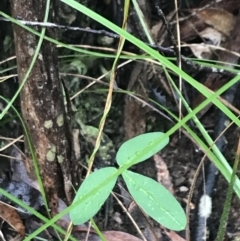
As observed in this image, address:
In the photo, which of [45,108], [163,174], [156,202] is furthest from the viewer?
[163,174]

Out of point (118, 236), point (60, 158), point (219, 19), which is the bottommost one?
point (118, 236)

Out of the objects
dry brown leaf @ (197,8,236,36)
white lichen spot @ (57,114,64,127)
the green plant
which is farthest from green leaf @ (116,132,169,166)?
dry brown leaf @ (197,8,236,36)

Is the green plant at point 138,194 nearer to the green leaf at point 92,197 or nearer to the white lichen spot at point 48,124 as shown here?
the green leaf at point 92,197

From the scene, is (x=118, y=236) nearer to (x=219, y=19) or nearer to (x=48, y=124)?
(x=48, y=124)

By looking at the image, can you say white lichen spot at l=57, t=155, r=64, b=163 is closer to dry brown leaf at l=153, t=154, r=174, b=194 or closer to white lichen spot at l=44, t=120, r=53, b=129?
white lichen spot at l=44, t=120, r=53, b=129

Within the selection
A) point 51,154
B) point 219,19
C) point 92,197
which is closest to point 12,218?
point 51,154

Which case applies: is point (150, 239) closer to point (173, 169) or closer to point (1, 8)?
point (173, 169)
